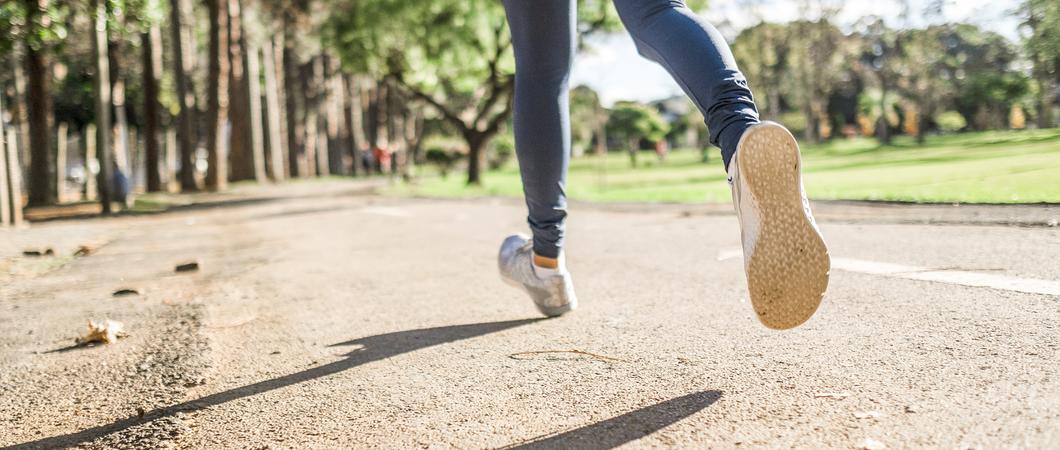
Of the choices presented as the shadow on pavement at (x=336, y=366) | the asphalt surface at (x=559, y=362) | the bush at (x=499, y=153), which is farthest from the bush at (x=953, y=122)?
the bush at (x=499, y=153)

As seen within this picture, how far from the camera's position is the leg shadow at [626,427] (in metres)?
1.51

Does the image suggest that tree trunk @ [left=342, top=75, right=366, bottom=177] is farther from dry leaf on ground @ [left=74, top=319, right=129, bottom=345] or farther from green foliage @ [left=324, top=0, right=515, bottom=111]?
dry leaf on ground @ [left=74, top=319, right=129, bottom=345]

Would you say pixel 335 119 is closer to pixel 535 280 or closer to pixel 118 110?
pixel 118 110

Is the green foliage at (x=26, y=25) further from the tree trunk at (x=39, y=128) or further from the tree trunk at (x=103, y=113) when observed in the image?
the tree trunk at (x=39, y=128)

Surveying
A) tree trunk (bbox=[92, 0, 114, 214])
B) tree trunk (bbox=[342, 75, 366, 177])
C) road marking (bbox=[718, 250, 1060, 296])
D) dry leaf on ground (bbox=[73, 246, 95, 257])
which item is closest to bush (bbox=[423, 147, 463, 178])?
tree trunk (bbox=[342, 75, 366, 177])

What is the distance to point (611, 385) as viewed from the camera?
186 cm

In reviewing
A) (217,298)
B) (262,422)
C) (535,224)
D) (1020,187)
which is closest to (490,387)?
(262,422)

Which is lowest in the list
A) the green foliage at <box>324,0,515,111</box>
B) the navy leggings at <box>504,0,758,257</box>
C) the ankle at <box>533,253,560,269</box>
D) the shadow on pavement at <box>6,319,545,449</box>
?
the shadow on pavement at <box>6,319,545,449</box>

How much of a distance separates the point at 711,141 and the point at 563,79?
26.1 inches

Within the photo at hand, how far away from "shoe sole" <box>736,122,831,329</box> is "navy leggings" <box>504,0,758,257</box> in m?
0.09

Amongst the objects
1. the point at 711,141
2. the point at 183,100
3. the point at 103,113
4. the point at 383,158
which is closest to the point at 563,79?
the point at 711,141

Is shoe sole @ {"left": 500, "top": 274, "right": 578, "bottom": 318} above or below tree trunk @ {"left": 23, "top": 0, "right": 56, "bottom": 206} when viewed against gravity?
below

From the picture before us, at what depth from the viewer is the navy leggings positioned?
190 centimetres

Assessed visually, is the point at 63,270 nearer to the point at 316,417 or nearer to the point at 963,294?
the point at 316,417
